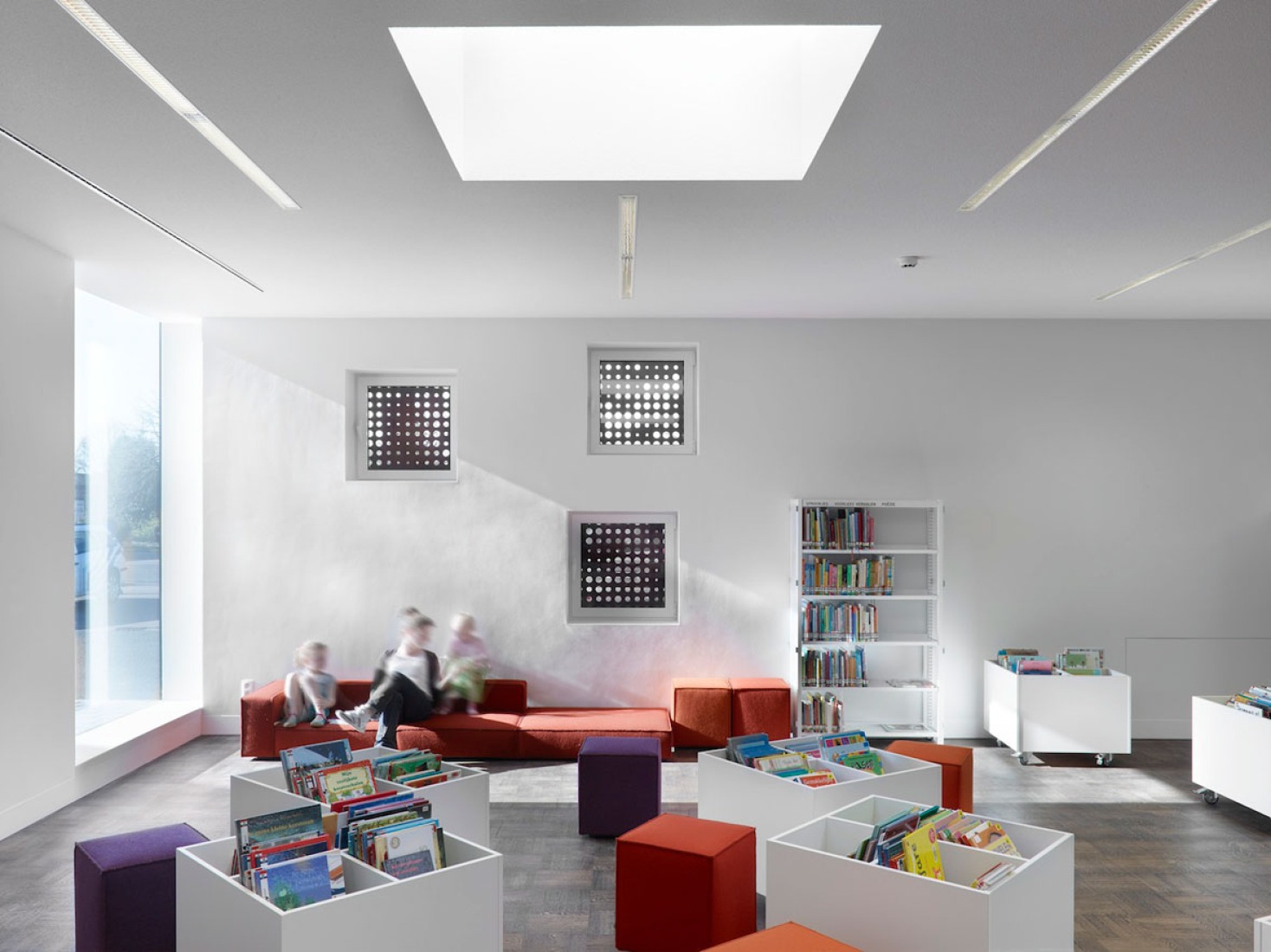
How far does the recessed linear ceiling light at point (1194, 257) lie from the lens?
5.52 metres

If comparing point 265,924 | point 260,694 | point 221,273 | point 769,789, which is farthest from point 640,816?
point 221,273

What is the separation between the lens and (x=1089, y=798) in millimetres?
6723

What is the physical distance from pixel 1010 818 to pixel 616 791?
259 centimetres

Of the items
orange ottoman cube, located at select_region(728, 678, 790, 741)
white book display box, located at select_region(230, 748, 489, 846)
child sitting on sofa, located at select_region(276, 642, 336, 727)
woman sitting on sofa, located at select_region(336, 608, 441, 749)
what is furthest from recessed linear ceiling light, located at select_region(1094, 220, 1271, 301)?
child sitting on sofa, located at select_region(276, 642, 336, 727)

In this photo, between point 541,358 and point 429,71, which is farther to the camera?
point 541,358

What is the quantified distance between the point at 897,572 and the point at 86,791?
6549mm

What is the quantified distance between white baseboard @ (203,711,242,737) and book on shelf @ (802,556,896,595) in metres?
5.05

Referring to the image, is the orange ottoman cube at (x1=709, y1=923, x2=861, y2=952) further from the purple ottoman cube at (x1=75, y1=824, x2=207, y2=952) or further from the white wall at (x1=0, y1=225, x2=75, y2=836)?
the white wall at (x1=0, y1=225, x2=75, y2=836)

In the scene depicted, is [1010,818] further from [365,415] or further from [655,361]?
[365,415]

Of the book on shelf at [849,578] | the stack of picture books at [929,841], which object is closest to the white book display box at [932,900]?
the stack of picture books at [929,841]

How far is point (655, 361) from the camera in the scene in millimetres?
8664

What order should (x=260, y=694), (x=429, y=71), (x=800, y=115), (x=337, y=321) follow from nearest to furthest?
(x=429, y=71) → (x=800, y=115) → (x=260, y=694) → (x=337, y=321)

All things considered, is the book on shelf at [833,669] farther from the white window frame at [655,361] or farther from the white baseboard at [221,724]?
the white baseboard at [221,724]

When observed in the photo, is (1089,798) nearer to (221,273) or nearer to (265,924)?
(265,924)
